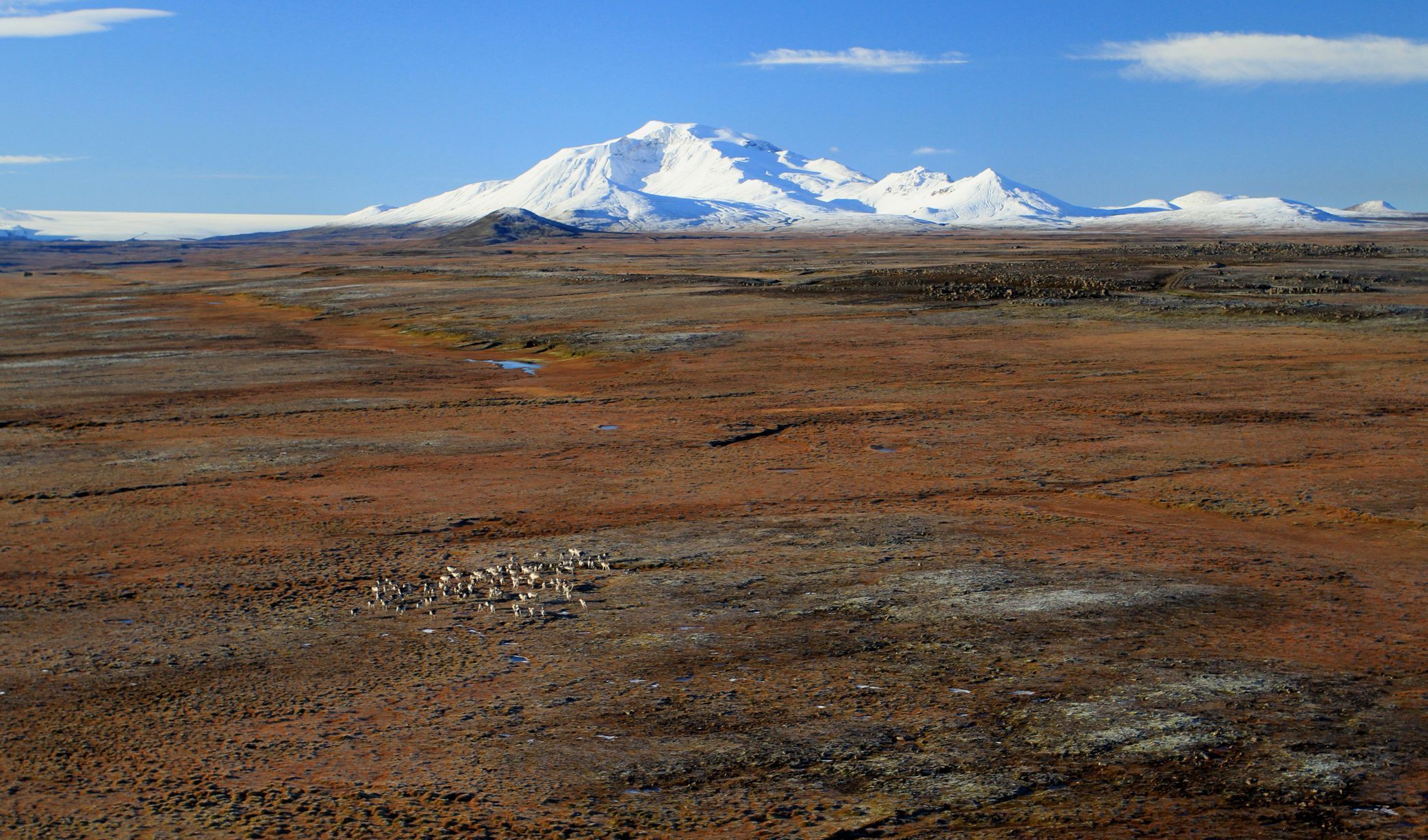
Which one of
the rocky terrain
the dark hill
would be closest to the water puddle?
the rocky terrain

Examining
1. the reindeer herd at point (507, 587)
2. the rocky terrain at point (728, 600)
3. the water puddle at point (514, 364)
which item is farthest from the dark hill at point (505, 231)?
the reindeer herd at point (507, 587)

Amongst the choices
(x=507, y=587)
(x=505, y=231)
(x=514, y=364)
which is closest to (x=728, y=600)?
(x=507, y=587)

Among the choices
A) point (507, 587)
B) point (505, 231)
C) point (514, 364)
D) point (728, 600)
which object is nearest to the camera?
point (728, 600)

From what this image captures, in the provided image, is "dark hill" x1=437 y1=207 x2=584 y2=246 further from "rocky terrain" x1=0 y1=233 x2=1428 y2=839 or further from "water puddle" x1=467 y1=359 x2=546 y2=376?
"rocky terrain" x1=0 y1=233 x2=1428 y2=839

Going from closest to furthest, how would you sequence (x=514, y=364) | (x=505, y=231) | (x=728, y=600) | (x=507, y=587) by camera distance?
(x=728, y=600) < (x=507, y=587) < (x=514, y=364) < (x=505, y=231)

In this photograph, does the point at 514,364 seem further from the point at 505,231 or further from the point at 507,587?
the point at 505,231
